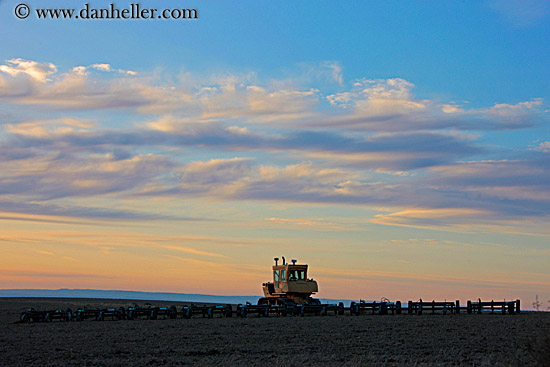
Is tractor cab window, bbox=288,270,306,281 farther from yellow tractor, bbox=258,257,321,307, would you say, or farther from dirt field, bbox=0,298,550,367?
dirt field, bbox=0,298,550,367

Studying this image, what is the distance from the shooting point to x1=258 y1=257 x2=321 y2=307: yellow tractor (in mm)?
52688

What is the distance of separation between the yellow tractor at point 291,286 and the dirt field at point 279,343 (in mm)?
10699

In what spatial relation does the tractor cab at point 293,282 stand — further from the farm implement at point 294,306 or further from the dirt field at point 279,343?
the dirt field at point 279,343

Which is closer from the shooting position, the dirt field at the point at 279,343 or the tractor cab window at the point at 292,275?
the dirt field at the point at 279,343

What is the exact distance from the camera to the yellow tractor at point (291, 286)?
52688mm

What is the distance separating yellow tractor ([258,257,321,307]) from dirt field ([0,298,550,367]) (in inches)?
421

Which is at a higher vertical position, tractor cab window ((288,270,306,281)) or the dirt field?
tractor cab window ((288,270,306,281))

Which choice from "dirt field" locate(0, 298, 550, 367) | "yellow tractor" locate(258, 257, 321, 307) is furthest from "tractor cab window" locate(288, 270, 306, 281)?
"dirt field" locate(0, 298, 550, 367)

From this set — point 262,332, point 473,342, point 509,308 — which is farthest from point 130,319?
point 509,308

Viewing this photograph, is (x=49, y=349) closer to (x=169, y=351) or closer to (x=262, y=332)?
(x=169, y=351)

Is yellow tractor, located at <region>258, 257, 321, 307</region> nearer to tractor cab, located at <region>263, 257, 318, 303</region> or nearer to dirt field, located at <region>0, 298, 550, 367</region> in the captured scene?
tractor cab, located at <region>263, 257, 318, 303</region>

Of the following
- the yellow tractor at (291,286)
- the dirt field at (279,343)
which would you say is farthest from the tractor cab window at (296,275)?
the dirt field at (279,343)

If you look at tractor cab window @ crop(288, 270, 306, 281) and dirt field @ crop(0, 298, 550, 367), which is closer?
dirt field @ crop(0, 298, 550, 367)

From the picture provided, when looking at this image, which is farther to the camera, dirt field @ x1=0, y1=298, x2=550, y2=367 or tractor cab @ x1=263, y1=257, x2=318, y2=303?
tractor cab @ x1=263, y1=257, x2=318, y2=303
